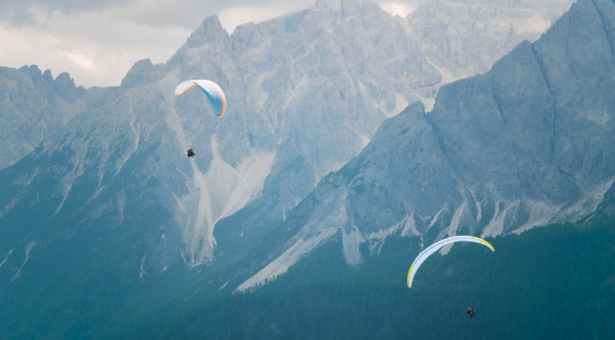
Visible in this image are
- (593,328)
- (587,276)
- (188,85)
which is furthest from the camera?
(587,276)

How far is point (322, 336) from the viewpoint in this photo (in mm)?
189625

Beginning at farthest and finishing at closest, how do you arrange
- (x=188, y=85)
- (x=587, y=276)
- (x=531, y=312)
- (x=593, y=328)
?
(x=587, y=276) < (x=531, y=312) < (x=593, y=328) < (x=188, y=85)

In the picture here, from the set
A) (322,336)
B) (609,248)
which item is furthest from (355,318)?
(609,248)

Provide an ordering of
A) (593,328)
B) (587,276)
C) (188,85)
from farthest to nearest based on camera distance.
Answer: (587,276) < (593,328) < (188,85)

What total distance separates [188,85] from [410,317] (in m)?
97.7

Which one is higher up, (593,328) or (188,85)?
(188,85)

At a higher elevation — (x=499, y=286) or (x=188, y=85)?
(x=188, y=85)

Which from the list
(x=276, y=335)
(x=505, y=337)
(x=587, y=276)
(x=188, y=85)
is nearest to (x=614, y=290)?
(x=587, y=276)

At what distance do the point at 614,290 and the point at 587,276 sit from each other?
477 inches

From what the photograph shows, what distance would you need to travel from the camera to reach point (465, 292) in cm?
19150

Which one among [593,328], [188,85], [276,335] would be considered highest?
[188,85]

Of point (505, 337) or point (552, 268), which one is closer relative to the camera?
point (505, 337)

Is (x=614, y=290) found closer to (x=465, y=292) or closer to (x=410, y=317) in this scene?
(x=465, y=292)

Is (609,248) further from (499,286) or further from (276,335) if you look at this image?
(276,335)
